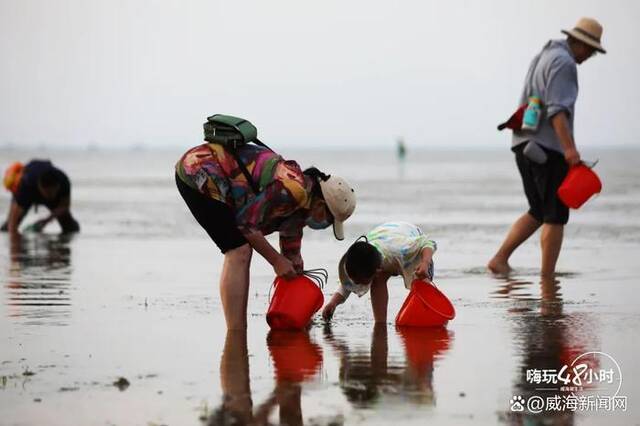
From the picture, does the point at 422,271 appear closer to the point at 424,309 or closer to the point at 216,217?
the point at 424,309

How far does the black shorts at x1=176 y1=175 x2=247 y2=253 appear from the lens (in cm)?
718

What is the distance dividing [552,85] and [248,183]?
11.7ft


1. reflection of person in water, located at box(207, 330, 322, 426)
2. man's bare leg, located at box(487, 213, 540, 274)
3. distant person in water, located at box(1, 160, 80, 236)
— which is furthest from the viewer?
distant person in water, located at box(1, 160, 80, 236)

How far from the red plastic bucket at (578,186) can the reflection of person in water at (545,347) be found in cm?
80

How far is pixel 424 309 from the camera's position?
750 cm

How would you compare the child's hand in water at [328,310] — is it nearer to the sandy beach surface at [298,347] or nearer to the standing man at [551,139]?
the sandy beach surface at [298,347]

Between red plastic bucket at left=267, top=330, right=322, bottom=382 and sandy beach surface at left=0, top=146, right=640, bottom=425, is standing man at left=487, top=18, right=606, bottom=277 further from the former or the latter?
red plastic bucket at left=267, top=330, right=322, bottom=382

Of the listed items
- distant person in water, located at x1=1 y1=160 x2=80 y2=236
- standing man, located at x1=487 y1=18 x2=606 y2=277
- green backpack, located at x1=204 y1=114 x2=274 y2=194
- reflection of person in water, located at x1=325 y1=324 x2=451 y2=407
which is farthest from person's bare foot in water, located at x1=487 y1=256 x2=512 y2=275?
distant person in water, located at x1=1 y1=160 x2=80 y2=236

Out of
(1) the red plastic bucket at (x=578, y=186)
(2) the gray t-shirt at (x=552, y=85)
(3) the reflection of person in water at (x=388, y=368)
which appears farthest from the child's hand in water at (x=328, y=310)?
(2) the gray t-shirt at (x=552, y=85)

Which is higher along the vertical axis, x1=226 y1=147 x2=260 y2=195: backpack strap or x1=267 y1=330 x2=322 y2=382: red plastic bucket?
x1=226 y1=147 x2=260 y2=195: backpack strap

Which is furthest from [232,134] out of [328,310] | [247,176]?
[328,310]

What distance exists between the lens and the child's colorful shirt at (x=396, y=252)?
7.59m

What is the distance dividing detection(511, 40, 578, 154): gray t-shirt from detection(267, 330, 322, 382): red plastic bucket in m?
3.45

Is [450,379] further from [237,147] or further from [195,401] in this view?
[237,147]
